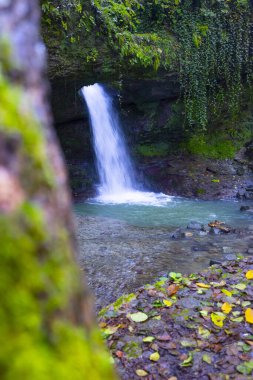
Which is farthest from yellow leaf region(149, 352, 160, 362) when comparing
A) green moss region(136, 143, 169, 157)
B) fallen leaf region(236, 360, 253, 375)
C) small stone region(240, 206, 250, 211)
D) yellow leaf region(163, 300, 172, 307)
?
green moss region(136, 143, 169, 157)

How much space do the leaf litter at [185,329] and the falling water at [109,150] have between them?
7415 millimetres

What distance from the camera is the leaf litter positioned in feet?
7.95

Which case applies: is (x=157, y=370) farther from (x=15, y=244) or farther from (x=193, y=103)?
(x=193, y=103)

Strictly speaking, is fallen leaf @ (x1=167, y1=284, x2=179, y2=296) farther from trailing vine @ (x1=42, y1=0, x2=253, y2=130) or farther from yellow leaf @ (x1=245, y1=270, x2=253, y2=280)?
trailing vine @ (x1=42, y1=0, x2=253, y2=130)

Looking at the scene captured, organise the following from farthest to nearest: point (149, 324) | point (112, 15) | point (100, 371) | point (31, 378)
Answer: point (112, 15) < point (149, 324) < point (100, 371) < point (31, 378)

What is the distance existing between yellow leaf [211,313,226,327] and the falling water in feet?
26.0

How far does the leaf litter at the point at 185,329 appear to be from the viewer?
242 centimetres

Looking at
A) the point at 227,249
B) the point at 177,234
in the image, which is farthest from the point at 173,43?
the point at 227,249

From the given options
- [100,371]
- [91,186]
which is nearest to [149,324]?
[100,371]

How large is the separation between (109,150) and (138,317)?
29.7ft

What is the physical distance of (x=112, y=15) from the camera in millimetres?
7371

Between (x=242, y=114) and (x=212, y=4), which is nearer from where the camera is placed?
(x=212, y=4)

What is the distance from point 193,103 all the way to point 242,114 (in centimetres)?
187

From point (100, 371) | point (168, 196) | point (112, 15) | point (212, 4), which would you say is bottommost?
point (168, 196)
